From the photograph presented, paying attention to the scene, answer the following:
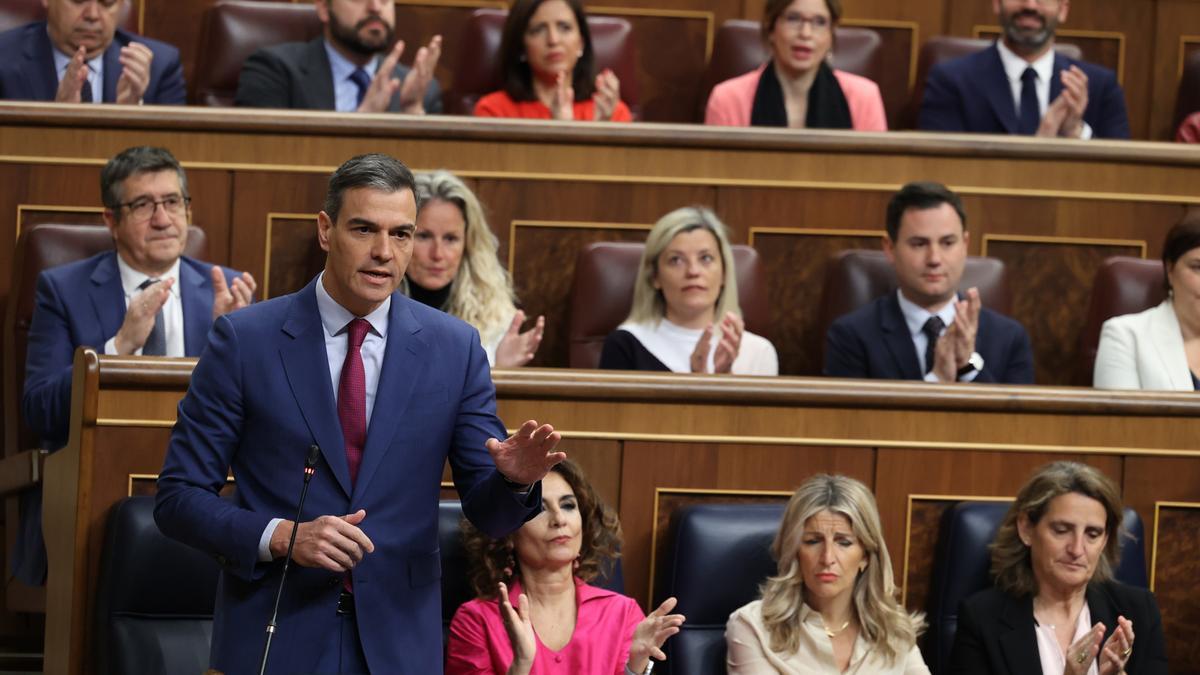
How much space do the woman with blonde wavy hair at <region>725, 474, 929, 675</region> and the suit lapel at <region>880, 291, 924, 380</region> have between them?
0.47m

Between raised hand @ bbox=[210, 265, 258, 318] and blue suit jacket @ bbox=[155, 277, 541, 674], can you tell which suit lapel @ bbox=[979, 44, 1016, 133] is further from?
blue suit jacket @ bbox=[155, 277, 541, 674]

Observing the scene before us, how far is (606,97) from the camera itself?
2.37m

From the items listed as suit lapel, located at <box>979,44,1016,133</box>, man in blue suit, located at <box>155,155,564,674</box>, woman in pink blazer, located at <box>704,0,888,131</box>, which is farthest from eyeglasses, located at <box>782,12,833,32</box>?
man in blue suit, located at <box>155,155,564,674</box>

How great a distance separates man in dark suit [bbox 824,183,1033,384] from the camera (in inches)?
78.7

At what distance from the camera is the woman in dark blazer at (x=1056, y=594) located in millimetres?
1582

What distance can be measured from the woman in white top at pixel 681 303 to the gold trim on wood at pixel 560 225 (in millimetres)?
142

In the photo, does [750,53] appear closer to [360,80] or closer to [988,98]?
[988,98]

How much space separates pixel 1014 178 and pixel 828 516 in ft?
2.83

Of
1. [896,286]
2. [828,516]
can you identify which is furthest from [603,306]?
[828,516]

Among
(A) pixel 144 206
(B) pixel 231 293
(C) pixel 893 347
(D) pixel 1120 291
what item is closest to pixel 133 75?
(A) pixel 144 206

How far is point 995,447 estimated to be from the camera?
1.67 m

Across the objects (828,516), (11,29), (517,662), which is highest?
(11,29)

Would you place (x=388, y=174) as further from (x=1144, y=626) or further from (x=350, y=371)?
(x=1144, y=626)

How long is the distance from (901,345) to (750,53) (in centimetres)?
75
